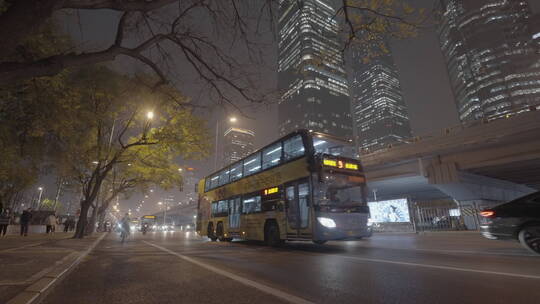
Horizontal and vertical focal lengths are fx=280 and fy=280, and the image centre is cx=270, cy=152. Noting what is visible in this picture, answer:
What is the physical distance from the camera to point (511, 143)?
20.3 m

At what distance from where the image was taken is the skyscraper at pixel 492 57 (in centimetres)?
9775

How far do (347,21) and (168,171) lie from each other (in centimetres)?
2052

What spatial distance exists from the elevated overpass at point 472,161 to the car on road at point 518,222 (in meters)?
13.6

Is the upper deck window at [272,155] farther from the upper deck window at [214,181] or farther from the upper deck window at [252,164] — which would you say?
the upper deck window at [214,181]

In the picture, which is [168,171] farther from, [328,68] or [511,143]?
[511,143]

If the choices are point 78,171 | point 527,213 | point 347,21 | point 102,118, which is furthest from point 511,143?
point 78,171

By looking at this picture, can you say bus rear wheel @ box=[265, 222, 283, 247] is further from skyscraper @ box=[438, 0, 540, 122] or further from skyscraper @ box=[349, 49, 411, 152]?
skyscraper @ box=[349, 49, 411, 152]

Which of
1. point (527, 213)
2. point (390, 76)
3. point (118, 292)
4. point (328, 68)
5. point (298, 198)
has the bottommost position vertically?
point (118, 292)

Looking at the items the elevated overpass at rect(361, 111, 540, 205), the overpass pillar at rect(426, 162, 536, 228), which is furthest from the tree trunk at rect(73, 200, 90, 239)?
the overpass pillar at rect(426, 162, 536, 228)

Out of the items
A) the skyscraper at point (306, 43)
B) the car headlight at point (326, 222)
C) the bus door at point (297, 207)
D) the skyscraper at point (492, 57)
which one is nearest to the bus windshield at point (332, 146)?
the bus door at point (297, 207)

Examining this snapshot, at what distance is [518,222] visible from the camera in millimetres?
6297

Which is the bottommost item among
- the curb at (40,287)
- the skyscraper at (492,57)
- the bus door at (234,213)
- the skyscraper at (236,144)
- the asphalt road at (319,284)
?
the asphalt road at (319,284)

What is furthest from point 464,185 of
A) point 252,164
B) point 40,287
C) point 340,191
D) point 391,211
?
point 40,287

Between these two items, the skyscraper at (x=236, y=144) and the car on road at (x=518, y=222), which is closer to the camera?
the car on road at (x=518, y=222)
